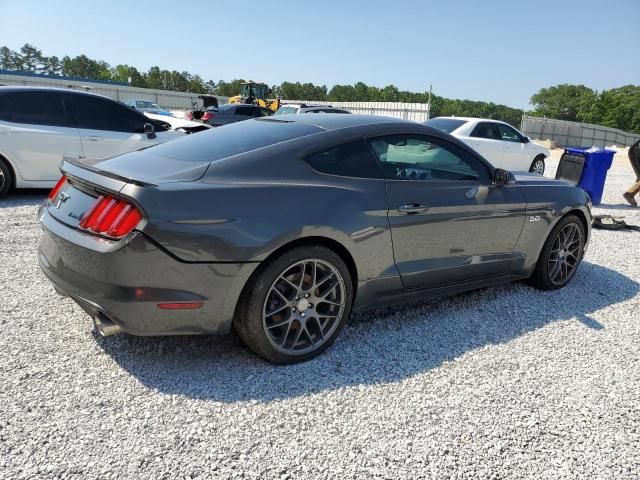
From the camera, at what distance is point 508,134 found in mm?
12195

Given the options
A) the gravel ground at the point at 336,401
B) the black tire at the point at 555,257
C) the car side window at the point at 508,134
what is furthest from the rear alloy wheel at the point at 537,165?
the gravel ground at the point at 336,401

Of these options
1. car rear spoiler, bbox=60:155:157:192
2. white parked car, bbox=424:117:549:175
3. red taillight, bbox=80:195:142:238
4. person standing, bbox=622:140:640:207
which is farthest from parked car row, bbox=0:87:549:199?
person standing, bbox=622:140:640:207

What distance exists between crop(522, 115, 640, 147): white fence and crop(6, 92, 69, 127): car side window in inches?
1290

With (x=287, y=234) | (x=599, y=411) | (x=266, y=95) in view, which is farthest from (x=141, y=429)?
(x=266, y=95)

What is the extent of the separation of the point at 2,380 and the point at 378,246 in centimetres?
227

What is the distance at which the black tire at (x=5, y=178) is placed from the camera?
6914mm

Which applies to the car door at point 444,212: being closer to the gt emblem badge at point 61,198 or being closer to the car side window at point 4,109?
the gt emblem badge at point 61,198

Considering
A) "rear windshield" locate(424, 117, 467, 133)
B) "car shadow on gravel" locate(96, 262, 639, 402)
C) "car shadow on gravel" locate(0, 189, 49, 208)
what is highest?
"rear windshield" locate(424, 117, 467, 133)

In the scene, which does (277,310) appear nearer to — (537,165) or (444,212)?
(444,212)

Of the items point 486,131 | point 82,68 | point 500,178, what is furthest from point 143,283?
point 82,68

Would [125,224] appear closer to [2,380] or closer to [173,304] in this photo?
[173,304]

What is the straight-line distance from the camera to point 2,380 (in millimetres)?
2699

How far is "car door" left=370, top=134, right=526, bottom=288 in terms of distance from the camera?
135 inches

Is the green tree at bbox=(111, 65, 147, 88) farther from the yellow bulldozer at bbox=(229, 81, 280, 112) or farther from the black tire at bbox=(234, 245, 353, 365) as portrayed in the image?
the black tire at bbox=(234, 245, 353, 365)
